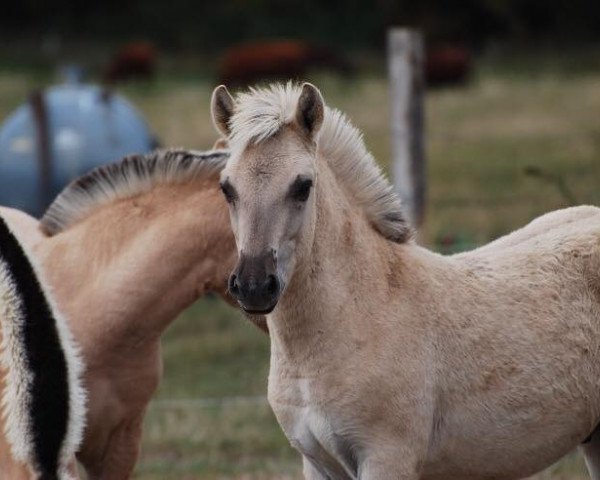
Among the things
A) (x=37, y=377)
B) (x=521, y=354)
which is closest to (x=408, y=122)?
(x=521, y=354)

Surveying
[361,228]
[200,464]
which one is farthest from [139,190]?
[200,464]

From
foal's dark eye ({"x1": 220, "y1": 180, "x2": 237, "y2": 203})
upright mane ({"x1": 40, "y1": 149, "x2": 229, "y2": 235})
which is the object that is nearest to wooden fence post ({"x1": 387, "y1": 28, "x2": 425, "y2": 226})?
upright mane ({"x1": 40, "y1": 149, "x2": 229, "y2": 235})

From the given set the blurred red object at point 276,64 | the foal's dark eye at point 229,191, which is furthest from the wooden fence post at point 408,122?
the blurred red object at point 276,64

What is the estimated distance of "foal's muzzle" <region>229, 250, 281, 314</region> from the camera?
4.28 metres

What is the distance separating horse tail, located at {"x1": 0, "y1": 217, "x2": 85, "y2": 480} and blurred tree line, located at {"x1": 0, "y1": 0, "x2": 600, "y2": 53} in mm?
31855

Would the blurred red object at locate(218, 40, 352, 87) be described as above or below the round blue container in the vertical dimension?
below

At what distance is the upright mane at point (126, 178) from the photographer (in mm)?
5754

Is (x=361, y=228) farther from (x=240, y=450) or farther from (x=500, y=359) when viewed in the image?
(x=240, y=450)

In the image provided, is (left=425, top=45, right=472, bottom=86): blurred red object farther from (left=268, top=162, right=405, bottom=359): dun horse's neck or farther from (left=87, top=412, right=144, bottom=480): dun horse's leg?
(left=268, top=162, right=405, bottom=359): dun horse's neck

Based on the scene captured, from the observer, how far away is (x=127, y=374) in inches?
222

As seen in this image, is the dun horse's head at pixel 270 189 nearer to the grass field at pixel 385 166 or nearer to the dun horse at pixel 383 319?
the dun horse at pixel 383 319

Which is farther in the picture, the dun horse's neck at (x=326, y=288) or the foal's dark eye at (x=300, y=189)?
the dun horse's neck at (x=326, y=288)

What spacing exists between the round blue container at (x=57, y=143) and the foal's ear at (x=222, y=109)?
707cm

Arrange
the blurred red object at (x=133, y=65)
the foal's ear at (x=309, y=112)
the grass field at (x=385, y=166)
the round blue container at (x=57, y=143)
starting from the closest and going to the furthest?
the foal's ear at (x=309, y=112)
the grass field at (x=385, y=166)
the round blue container at (x=57, y=143)
the blurred red object at (x=133, y=65)
